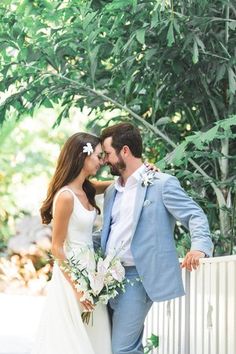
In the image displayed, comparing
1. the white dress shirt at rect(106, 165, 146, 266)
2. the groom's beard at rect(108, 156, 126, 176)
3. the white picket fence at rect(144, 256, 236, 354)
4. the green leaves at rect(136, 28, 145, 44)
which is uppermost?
the green leaves at rect(136, 28, 145, 44)

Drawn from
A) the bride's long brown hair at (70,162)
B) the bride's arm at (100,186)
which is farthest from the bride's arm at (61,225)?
the bride's arm at (100,186)

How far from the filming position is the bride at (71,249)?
3.20 metres

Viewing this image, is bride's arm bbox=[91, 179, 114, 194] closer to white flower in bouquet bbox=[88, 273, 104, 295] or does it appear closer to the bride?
the bride

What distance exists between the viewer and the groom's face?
3344 millimetres

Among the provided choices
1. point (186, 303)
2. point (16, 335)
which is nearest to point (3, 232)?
point (16, 335)

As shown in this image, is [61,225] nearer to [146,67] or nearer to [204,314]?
[204,314]

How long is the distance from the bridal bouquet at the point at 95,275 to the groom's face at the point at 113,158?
391 mm

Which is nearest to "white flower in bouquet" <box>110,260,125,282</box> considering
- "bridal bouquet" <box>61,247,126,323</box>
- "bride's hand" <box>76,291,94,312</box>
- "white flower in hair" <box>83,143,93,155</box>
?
"bridal bouquet" <box>61,247,126,323</box>

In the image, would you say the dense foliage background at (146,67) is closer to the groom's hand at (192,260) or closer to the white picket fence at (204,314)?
the white picket fence at (204,314)

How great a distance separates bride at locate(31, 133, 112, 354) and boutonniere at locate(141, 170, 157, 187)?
0.67ft

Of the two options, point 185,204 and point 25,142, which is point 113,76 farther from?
point 25,142

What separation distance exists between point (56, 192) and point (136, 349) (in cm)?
72

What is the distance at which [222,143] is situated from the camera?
15.1 feet

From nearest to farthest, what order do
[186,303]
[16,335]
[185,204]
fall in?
1. [185,204]
2. [186,303]
3. [16,335]
